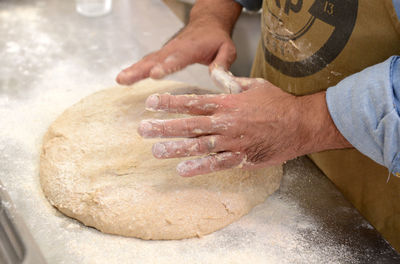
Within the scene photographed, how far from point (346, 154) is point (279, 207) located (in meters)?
0.28

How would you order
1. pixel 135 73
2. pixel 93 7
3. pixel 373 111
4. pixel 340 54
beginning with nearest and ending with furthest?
1. pixel 373 111
2. pixel 340 54
3. pixel 135 73
4. pixel 93 7

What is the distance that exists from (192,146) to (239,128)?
130 millimetres

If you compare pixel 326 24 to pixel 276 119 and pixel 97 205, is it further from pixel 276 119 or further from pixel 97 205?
pixel 97 205

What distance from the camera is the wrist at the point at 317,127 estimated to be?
1015 mm

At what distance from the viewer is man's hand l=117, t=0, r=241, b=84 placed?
1346 mm

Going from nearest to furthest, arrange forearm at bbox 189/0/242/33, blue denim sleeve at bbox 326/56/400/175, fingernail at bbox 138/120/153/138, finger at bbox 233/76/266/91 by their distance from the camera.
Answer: blue denim sleeve at bbox 326/56/400/175 → fingernail at bbox 138/120/153/138 → finger at bbox 233/76/266/91 → forearm at bbox 189/0/242/33

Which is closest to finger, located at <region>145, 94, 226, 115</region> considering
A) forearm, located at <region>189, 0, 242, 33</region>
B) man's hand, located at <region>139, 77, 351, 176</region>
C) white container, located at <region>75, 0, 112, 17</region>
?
man's hand, located at <region>139, 77, 351, 176</region>

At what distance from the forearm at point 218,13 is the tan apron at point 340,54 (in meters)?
0.23

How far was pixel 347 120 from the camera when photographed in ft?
3.16

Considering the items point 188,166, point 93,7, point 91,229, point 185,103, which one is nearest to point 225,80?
point 185,103

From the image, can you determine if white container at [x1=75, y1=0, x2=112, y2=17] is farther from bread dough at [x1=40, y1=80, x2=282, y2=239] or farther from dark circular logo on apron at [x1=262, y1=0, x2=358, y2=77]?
dark circular logo on apron at [x1=262, y1=0, x2=358, y2=77]

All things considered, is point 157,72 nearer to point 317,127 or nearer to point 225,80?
point 225,80

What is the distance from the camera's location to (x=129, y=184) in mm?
1121

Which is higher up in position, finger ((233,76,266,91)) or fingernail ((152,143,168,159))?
finger ((233,76,266,91))
